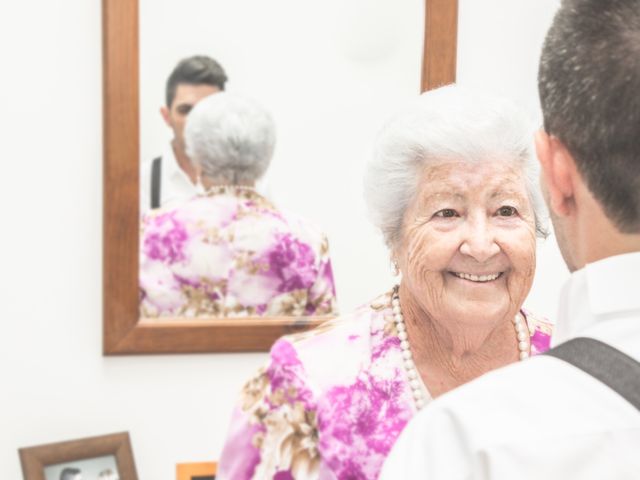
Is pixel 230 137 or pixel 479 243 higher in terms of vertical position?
pixel 230 137

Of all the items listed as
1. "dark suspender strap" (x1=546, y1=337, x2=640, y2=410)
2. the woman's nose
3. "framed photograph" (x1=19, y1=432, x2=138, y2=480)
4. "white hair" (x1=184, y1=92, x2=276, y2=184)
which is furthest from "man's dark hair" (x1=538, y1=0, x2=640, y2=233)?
"framed photograph" (x1=19, y1=432, x2=138, y2=480)

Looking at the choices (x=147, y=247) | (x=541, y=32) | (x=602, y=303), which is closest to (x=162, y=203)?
(x=147, y=247)

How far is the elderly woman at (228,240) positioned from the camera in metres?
2.11

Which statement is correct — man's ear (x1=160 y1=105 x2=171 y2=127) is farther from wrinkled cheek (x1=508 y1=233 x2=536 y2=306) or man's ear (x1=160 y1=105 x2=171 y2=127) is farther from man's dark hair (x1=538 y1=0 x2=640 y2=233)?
man's dark hair (x1=538 y1=0 x2=640 y2=233)

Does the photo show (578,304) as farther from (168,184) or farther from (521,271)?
(168,184)

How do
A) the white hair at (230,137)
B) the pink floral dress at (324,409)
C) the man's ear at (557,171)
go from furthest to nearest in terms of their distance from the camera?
the white hair at (230,137)
the pink floral dress at (324,409)
the man's ear at (557,171)

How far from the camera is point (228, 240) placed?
215 centimetres

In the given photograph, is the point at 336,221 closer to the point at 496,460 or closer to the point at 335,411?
the point at 335,411

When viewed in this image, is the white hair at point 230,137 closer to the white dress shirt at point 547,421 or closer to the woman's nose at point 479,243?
the woman's nose at point 479,243

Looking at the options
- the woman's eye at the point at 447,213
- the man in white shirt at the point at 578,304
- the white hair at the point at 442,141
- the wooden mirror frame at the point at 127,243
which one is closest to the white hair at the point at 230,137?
the wooden mirror frame at the point at 127,243

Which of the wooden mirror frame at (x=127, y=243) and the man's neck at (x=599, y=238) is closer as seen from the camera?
the man's neck at (x=599, y=238)

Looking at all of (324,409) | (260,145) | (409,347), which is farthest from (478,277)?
(260,145)

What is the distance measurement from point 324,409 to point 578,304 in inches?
31.6

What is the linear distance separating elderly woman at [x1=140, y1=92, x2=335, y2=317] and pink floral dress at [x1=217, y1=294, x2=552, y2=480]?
50 cm
